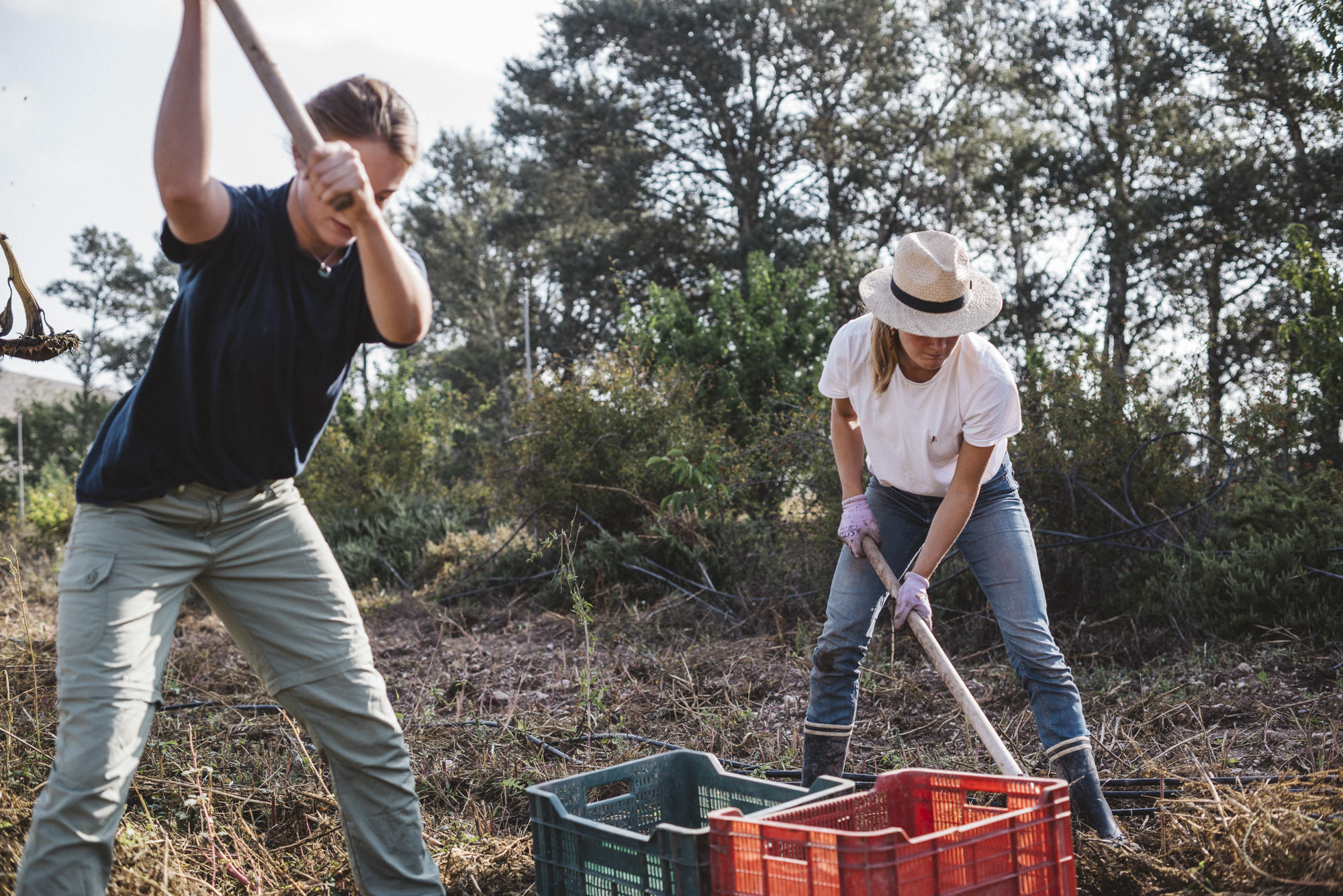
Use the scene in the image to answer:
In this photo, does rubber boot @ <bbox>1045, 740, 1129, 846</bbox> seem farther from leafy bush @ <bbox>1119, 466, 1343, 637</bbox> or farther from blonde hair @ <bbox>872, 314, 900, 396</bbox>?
leafy bush @ <bbox>1119, 466, 1343, 637</bbox>

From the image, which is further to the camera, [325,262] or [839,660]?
[839,660]

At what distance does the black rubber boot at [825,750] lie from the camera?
9.57 feet

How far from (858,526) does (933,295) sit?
74 cm

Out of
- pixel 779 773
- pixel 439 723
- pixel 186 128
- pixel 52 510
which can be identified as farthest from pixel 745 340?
pixel 52 510

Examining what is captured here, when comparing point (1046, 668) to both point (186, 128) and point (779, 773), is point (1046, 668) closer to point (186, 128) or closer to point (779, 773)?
point (779, 773)

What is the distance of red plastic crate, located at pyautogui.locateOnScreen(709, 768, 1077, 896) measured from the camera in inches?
65.6

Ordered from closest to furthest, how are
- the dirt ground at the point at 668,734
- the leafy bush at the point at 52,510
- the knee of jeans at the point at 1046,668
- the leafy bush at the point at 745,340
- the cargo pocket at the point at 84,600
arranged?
1. the cargo pocket at the point at 84,600
2. the dirt ground at the point at 668,734
3. the knee of jeans at the point at 1046,668
4. the leafy bush at the point at 745,340
5. the leafy bush at the point at 52,510

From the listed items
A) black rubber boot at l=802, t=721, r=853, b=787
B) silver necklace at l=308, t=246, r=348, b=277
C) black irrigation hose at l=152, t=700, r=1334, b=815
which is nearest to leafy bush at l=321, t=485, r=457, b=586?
black irrigation hose at l=152, t=700, r=1334, b=815

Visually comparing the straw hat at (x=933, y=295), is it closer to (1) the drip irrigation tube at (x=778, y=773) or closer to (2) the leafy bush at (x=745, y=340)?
(1) the drip irrigation tube at (x=778, y=773)

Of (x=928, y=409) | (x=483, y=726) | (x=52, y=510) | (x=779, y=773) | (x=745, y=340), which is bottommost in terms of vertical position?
(x=779, y=773)

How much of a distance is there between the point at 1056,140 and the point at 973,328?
19.6m

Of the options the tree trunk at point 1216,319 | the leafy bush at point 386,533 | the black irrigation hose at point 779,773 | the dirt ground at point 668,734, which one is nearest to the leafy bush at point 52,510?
the leafy bush at point 386,533

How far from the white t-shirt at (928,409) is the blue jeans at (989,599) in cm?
9

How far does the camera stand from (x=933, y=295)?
2.74 m
